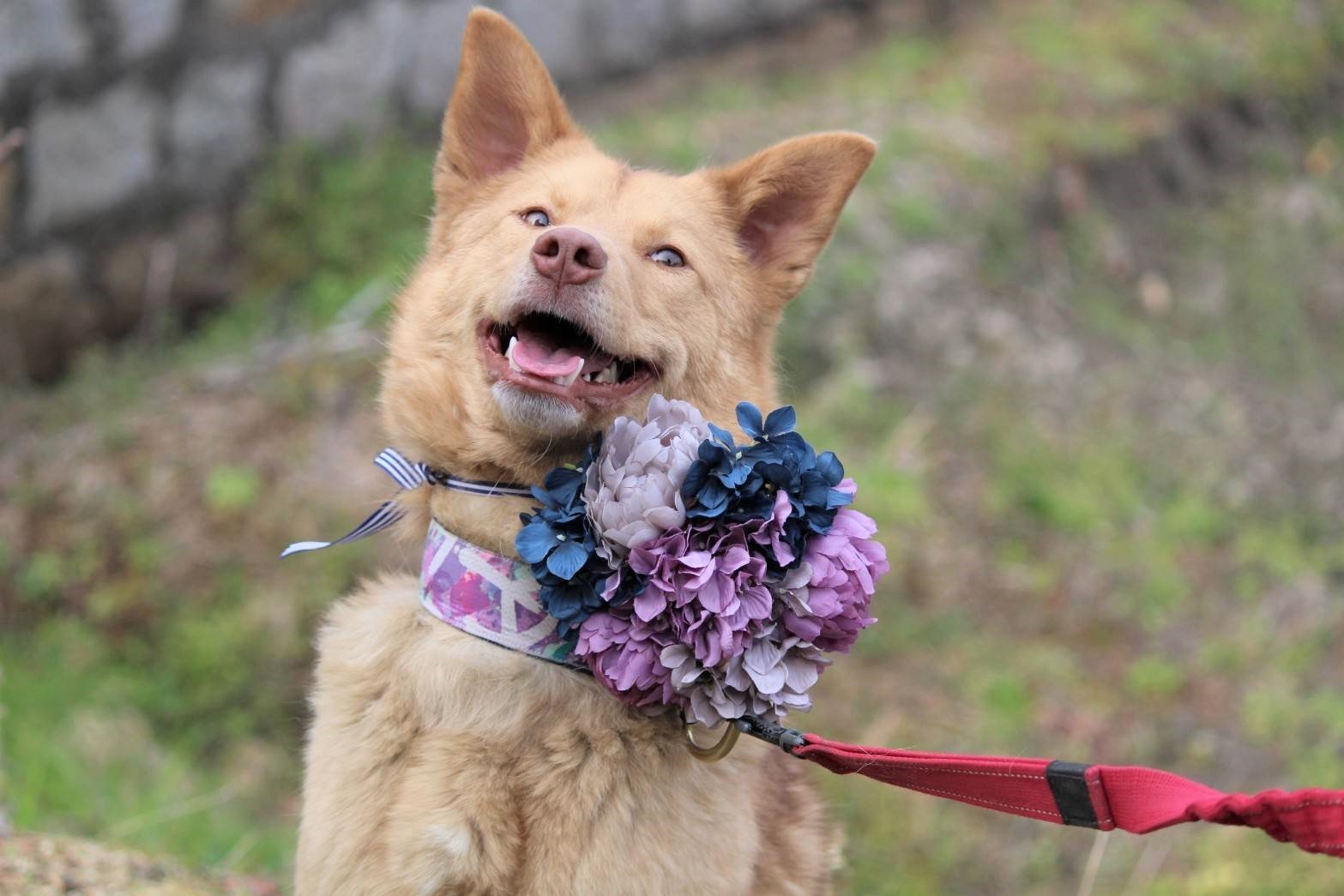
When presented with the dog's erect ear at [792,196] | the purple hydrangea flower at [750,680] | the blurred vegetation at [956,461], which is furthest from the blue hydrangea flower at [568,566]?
the blurred vegetation at [956,461]

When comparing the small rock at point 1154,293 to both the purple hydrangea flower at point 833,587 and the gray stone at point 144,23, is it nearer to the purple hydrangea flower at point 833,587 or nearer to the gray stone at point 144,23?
the gray stone at point 144,23

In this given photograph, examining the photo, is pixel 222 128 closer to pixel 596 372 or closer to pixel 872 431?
pixel 872 431

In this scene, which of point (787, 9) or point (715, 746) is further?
point (787, 9)

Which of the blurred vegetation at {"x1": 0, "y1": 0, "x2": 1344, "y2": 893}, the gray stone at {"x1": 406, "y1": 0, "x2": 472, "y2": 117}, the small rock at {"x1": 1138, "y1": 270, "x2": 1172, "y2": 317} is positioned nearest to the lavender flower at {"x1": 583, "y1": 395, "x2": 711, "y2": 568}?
the blurred vegetation at {"x1": 0, "y1": 0, "x2": 1344, "y2": 893}

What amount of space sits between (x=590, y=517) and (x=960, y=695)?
396 cm

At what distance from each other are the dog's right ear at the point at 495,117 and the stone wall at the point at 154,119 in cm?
332

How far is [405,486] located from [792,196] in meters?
1.25

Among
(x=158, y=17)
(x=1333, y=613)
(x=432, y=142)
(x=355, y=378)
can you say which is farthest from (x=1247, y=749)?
(x=158, y=17)

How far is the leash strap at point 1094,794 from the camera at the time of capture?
6.75 ft

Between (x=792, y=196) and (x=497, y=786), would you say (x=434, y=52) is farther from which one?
(x=497, y=786)

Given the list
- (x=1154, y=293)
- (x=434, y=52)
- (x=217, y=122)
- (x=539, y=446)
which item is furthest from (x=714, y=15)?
(x=539, y=446)

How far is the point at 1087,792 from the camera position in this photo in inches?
91.7

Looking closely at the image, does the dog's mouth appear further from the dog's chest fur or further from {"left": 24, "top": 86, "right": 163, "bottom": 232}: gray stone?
{"left": 24, "top": 86, "right": 163, "bottom": 232}: gray stone

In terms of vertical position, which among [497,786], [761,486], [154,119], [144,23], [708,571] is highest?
[761,486]
